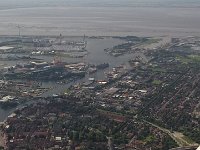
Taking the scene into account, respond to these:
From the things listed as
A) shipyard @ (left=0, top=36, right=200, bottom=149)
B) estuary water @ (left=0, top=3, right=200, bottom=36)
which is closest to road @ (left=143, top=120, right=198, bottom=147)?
shipyard @ (left=0, top=36, right=200, bottom=149)

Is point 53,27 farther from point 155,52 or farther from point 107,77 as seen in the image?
point 107,77

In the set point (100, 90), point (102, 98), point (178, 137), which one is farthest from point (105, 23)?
point (178, 137)

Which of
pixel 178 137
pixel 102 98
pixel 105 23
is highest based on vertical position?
pixel 105 23

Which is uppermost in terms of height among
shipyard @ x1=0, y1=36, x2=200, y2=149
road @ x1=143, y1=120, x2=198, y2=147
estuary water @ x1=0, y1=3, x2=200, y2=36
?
estuary water @ x1=0, y1=3, x2=200, y2=36

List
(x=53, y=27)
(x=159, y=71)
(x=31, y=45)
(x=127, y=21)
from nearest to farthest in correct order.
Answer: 1. (x=159, y=71)
2. (x=31, y=45)
3. (x=53, y=27)
4. (x=127, y=21)

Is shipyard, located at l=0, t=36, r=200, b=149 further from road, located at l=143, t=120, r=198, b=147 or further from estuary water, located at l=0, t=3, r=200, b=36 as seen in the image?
estuary water, located at l=0, t=3, r=200, b=36

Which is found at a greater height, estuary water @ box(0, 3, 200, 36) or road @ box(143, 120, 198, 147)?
estuary water @ box(0, 3, 200, 36)

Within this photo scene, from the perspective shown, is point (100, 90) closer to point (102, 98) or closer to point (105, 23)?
point (102, 98)

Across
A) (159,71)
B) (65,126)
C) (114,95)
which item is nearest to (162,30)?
(159,71)

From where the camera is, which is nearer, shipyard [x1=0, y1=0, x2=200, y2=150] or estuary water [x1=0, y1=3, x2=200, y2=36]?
shipyard [x1=0, y1=0, x2=200, y2=150]

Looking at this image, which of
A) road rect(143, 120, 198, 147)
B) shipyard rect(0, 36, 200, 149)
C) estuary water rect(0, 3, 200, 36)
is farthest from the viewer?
estuary water rect(0, 3, 200, 36)

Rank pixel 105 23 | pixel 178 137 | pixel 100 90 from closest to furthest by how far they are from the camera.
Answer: pixel 178 137 < pixel 100 90 < pixel 105 23
